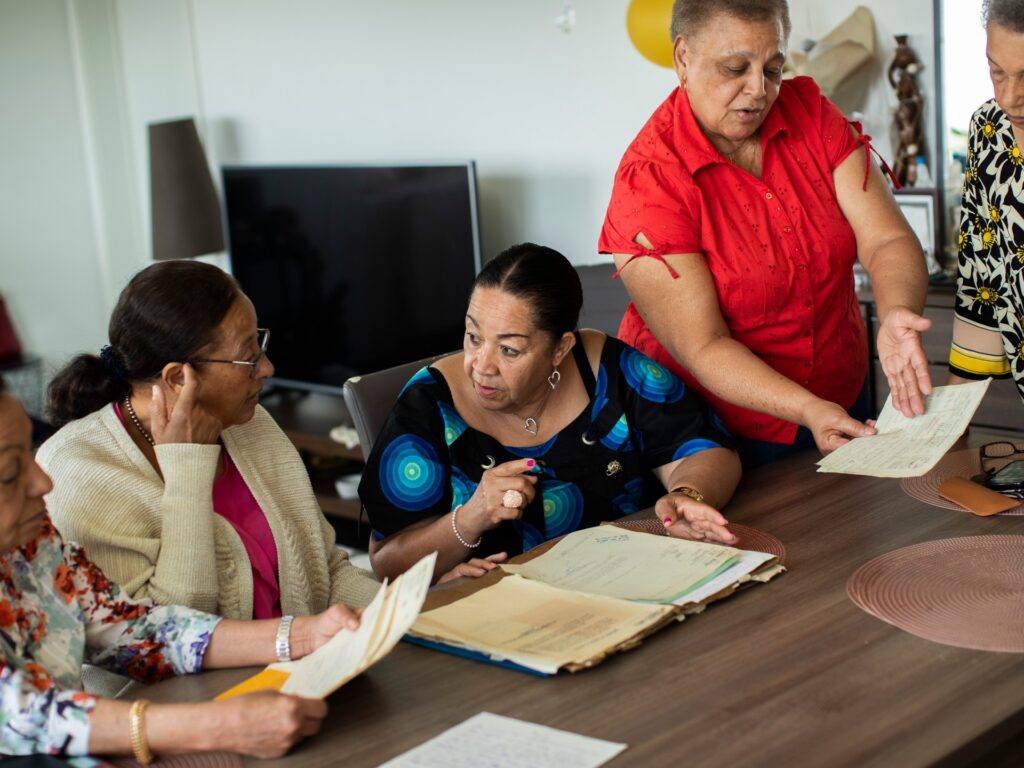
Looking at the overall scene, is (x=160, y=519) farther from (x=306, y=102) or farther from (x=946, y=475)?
(x=306, y=102)

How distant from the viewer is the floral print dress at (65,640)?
1.31 m

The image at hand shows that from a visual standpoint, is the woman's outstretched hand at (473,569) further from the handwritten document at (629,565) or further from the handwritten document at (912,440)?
the handwritten document at (912,440)

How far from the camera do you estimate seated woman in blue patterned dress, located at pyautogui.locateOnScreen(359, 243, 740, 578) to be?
2.04 meters

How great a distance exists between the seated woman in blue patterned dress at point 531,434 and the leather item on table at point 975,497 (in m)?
0.34

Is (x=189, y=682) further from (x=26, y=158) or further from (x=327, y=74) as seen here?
(x=26, y=158)

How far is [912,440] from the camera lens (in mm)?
1838

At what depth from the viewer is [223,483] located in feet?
6.46

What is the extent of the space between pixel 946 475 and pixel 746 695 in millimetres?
852

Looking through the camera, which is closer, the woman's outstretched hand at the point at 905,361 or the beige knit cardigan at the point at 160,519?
the beige knit cardigan at the point at 160,519

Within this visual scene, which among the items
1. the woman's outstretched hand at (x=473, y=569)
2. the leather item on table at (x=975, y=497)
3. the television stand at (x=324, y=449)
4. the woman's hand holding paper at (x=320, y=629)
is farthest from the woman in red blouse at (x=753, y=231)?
the television stand at (x=324, y=449)

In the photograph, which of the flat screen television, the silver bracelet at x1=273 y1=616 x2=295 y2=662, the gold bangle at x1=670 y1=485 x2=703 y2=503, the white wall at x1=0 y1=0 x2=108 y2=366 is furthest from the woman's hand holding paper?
the white wall at x1=0 y1=0 x2=108 y2=366

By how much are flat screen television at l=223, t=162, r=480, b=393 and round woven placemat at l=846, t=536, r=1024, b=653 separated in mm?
2615

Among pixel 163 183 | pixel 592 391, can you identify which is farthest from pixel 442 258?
pixel 592 391

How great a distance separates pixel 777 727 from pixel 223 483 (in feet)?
3.37
